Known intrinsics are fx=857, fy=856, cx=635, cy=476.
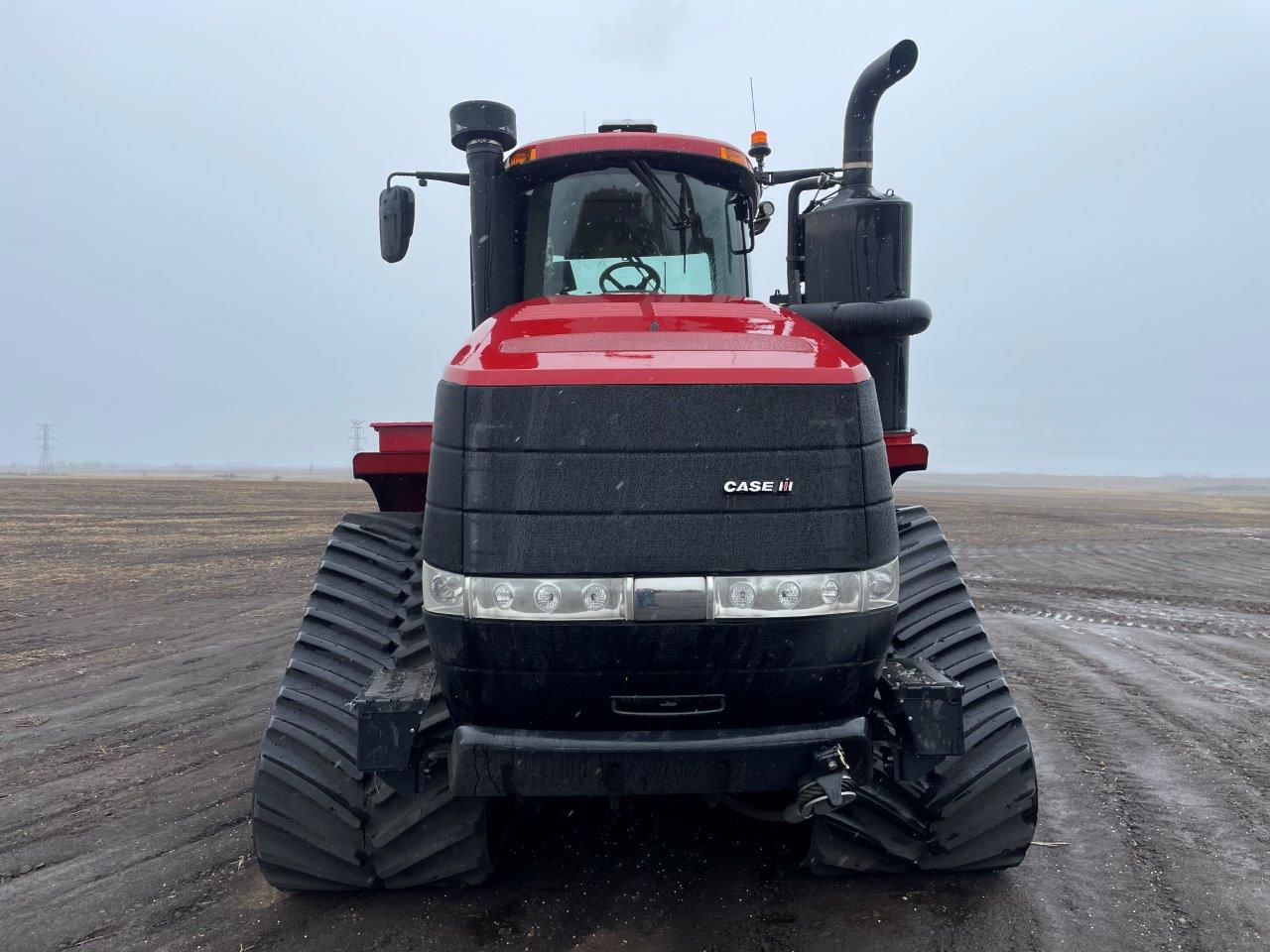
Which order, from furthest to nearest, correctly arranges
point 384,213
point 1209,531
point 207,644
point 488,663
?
point 1209,531 → point 207,644 → point 384,213 → point 488,663

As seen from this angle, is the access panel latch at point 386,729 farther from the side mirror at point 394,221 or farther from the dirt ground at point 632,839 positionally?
the side mirror at point 394,221

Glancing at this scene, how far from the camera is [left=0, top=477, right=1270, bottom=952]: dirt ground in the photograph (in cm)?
302

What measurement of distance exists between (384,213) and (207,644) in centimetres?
513

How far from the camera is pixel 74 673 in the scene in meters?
6.56

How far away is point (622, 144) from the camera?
3.79 metres

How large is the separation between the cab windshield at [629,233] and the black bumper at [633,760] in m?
1.99

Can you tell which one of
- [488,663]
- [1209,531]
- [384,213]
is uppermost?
[384,213]

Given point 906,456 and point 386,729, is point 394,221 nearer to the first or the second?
point 386,729

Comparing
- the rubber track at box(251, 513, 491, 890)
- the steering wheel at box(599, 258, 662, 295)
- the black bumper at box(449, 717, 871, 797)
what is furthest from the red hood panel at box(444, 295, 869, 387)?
the rubber track at box(251, 513, 491, 890)

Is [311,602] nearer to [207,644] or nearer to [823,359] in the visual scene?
[823,359]

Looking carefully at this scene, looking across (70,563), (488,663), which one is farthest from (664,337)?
(70,563)

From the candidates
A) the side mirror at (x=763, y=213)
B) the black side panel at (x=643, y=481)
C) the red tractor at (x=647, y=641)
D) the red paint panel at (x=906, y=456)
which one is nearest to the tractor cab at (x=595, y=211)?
the side mirror at (x=763, y=213)

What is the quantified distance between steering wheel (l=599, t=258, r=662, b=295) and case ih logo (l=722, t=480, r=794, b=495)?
60.2 inches

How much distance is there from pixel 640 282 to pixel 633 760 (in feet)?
6.94
